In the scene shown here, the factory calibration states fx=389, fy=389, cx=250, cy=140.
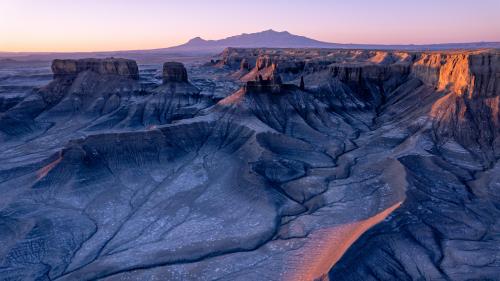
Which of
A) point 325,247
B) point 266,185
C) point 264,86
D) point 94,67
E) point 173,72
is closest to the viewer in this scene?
point 325,247

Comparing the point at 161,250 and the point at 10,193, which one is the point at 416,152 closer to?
the point at 161,250

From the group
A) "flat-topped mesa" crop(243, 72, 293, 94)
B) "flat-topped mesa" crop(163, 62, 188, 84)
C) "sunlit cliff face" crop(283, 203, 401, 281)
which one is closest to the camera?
"sunlit cliff face" crop(283, 203, 401, 281)

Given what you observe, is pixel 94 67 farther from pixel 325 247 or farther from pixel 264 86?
pixel 325 247

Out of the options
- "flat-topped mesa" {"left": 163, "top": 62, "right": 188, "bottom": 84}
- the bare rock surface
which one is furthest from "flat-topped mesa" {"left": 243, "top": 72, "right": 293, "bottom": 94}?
"flat-topped mesa" {"left": 163, "top": 62, "right": 188, "bottom": 84}

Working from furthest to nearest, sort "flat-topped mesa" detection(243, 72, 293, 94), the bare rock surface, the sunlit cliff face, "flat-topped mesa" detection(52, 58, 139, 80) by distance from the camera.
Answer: "flat-topped mesa" detection(52, 58, 139, 80), "flat-topped mesa" detection(243, 72, 293, 94), the bare rock surface, the sunlit cliff face

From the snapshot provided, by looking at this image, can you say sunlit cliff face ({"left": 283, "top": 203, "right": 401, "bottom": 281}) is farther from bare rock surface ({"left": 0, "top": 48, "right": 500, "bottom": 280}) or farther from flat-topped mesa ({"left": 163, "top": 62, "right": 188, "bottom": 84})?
flat-topped mesa ({"left": 163, "top": 62, "right": 188, "bottom": 84})

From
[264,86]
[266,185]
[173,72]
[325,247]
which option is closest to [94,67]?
[173,72]

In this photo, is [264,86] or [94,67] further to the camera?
[94,67]

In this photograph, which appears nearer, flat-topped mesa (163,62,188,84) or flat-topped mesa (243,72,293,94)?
flat-topped mesa (243,72,293,94)
